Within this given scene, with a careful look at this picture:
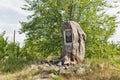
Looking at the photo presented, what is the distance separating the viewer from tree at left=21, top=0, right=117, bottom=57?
2134cm

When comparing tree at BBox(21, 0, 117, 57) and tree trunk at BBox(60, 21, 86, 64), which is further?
tree at BBox(21, 0, 117, 57)

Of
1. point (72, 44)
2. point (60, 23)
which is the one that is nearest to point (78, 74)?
point (72, 44)

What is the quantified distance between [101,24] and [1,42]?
21.4 feet

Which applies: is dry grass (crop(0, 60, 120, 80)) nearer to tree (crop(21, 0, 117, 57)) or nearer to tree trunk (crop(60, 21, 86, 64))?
tree trunk (crop(60, 21, 86, 64))

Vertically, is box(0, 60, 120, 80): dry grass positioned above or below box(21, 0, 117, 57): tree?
below

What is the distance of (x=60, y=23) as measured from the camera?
21719 mm

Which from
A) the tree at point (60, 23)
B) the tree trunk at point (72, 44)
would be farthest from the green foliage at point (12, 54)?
the tree trunk at point (72, 44)

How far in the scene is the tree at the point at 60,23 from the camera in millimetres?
21344

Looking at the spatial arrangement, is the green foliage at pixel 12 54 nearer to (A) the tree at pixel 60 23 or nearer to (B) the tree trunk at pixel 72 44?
(A) the tree at pixel 60 23

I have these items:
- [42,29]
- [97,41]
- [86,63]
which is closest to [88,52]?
[97,41]

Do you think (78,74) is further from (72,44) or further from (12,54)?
(12,54)

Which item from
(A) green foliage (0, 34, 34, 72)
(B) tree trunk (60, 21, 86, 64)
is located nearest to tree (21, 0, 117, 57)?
(A) green foliage (0, 34, 34, 72)

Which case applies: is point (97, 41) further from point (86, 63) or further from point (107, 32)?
point (86, 63)

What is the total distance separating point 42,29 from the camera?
21.2m
